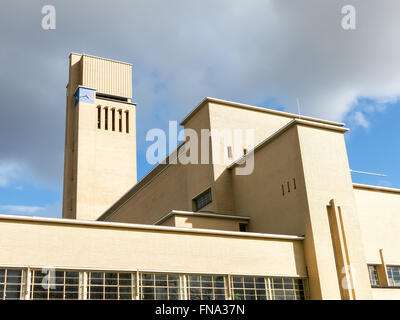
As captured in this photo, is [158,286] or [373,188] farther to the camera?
[373,188]

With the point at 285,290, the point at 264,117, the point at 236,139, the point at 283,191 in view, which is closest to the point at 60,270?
the point at 285,290

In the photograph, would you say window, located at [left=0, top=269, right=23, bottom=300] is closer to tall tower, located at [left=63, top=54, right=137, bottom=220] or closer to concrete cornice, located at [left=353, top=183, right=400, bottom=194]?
concrete cornice, located at [left=353, top=183, right=400, bottom=194]

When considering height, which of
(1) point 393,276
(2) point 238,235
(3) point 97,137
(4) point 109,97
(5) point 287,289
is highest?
(4) point 109,97

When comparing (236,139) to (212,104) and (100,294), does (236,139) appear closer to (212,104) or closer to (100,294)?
(212,104)

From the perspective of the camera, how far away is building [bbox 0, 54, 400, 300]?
1905cm

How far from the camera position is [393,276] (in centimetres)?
2739

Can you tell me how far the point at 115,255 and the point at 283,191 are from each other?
32.2 feet

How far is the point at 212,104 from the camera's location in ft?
105

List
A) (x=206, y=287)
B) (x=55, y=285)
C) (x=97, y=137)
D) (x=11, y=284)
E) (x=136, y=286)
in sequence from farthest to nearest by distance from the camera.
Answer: (x=97, y=137), (x=206, y=287), (x=136, y=286), (x=55, y=285), (x=11, y=284)

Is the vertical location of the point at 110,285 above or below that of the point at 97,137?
below

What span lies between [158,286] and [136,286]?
0.97m

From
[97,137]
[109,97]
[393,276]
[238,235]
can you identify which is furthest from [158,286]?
[109,97]

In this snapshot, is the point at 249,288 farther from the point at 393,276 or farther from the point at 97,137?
the point at 97,137

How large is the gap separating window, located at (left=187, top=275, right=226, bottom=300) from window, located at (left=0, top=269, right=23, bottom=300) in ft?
22.3
